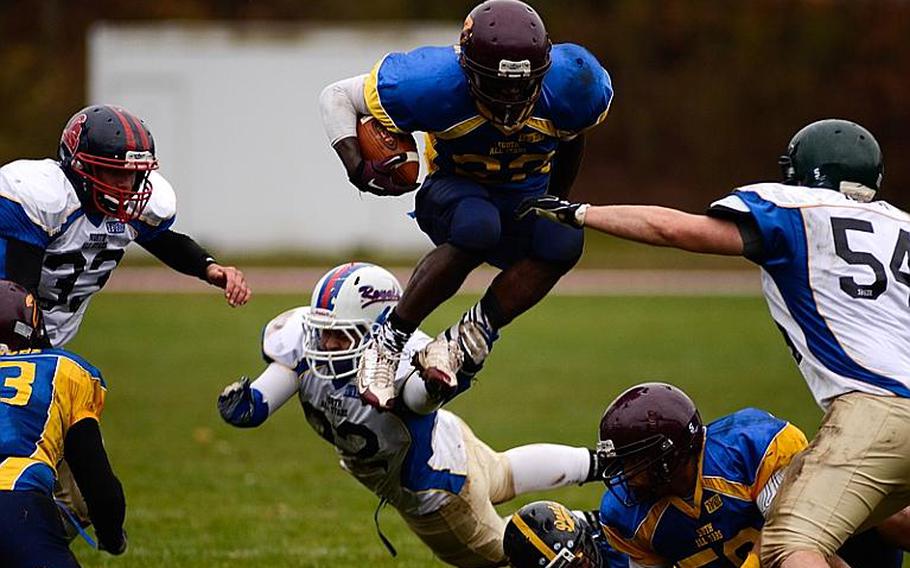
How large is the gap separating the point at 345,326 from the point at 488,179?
851mm

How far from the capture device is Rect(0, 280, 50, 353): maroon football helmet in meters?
4.96

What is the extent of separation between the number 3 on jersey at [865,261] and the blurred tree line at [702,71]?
87.6 ft

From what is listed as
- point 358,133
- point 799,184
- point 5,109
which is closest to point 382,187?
point 358,133

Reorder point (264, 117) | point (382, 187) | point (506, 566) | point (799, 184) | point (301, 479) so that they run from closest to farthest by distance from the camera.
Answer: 1. point (799, 184)
2. point (382, 187)
3. point (506, 566)
4. point (301, 479)
5. point (264, 117)

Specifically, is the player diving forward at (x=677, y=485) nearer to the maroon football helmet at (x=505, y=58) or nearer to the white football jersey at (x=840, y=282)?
the white football jersey at (x=840, y=282)

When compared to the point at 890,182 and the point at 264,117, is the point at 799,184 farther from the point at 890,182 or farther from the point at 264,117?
the point at 890,182

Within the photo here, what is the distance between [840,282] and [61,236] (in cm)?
308

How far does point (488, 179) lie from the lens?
5891 millimetres

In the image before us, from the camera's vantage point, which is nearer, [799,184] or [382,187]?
[799,184]

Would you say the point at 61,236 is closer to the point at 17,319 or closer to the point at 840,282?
the point at 17,319

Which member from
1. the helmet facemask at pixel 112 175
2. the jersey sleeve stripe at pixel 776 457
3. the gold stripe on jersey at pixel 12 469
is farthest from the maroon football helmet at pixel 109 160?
the jersey sleeve stripe at pixel 776 457

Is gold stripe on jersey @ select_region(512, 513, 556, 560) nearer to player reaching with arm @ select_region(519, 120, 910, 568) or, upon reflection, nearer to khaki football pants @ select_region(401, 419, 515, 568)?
player reaching with arm @ select_region(519, 120, 910, 568)

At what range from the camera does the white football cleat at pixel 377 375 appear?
18.8ft

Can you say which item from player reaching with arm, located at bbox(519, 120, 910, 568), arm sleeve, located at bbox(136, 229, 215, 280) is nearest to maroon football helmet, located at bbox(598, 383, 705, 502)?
player reaching with arm, located at bbox(519, 120, 910, 568)
